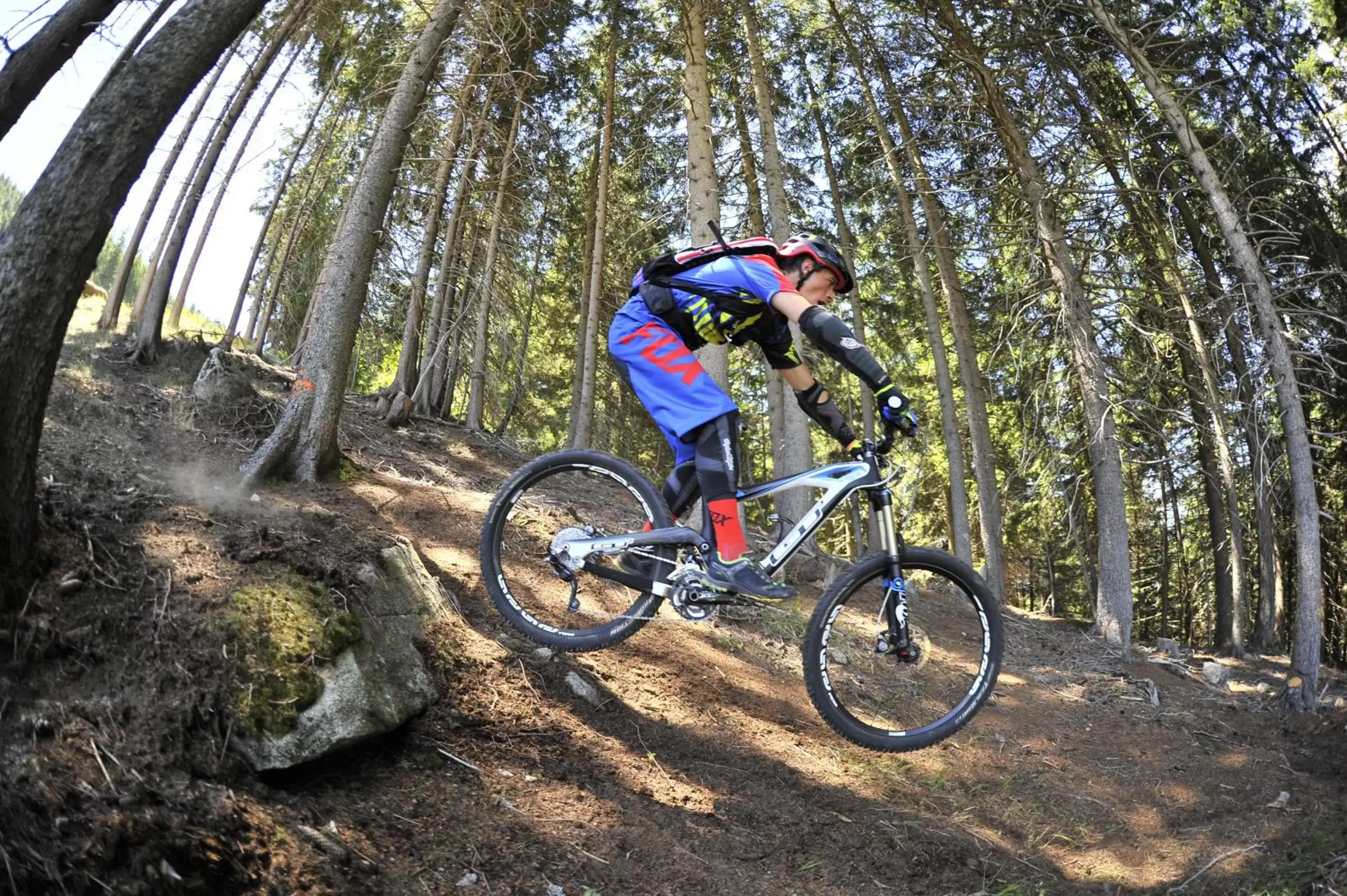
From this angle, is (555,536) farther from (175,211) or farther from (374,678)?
(175,211)

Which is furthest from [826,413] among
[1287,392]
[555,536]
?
[1287,392]

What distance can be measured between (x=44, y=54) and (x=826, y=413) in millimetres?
4517

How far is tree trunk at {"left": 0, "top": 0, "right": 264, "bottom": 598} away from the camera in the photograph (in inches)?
146

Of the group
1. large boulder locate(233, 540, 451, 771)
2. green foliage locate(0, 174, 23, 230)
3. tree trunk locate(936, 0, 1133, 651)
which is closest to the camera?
large boulder locate(233, 540, 451, 771)

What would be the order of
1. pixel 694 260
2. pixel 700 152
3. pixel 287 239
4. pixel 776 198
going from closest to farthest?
pixel 694 260 < pixel 700 152 < pixel 776 198 < pixel 287 239

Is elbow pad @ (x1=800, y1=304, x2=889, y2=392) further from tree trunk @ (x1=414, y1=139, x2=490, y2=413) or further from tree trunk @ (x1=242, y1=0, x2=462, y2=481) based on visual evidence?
tree trunk @ (x1=414, y1=139, x2=490, y2=413)

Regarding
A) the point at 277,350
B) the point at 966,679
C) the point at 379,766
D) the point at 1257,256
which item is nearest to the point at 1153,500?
the point at 1257,256

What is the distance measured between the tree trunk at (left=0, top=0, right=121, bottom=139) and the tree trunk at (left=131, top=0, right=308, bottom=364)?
8781mm

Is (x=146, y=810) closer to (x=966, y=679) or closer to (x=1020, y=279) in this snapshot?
(x=966, y=679)

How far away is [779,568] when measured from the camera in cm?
459

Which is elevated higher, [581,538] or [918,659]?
[581,538]

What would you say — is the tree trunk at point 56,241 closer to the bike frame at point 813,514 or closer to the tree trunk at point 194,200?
the bike frame at point 813,514

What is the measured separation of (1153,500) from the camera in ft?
79.0

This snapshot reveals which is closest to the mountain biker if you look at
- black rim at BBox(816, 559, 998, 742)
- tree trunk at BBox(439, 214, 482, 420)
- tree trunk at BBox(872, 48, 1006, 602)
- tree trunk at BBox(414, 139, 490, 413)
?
black rim at BBox(816, 559, 998, 742)
